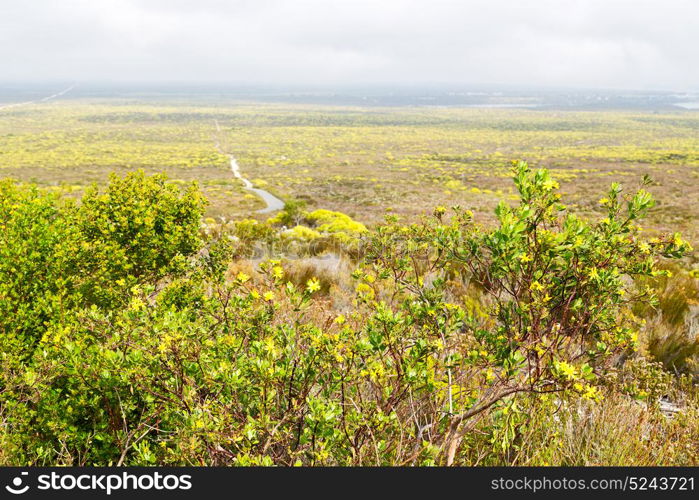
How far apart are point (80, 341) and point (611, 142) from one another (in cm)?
13893

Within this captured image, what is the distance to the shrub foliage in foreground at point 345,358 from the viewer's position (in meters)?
2.79

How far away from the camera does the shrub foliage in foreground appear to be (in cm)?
279

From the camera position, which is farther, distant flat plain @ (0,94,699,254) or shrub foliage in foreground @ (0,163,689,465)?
distant flat plain @ (0,94,699,254)

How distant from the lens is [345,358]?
289 centimetres

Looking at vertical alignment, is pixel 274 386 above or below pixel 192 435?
above

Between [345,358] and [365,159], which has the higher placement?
[345,358]

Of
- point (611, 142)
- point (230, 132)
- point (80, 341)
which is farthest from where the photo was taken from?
point (230, 132)

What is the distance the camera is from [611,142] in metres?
119

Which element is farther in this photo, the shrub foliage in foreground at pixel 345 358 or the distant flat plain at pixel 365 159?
the distant flat plain at pixel 365 159

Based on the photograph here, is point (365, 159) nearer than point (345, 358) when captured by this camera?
No

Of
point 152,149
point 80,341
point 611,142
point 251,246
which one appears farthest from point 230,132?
point 80,341

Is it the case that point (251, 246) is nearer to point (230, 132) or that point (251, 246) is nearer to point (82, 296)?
point (82, 296)
